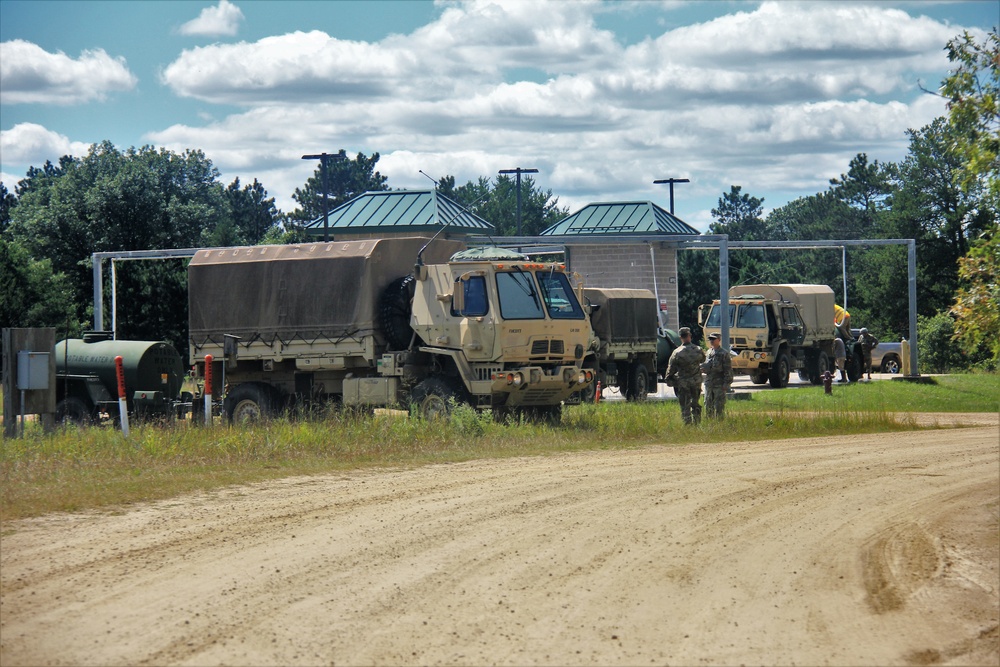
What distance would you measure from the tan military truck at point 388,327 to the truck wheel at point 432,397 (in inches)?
0.9

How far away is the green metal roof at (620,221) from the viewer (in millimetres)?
51844

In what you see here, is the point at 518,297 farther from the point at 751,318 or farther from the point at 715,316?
the point at 751,318

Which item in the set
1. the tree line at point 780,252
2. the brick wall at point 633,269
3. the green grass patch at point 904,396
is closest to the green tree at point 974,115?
the tree line at point 780,252

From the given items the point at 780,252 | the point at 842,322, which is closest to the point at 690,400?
the point at 842,322

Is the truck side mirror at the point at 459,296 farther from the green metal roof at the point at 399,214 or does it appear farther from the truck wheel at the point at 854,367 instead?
the green metal roof at the point at 399,214

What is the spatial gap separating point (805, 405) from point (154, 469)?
1730 cm

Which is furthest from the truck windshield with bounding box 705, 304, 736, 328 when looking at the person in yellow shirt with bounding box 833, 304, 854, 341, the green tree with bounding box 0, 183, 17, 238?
the green tree with bounding box 0, 183, 17, 238

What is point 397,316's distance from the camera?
22.2 meters

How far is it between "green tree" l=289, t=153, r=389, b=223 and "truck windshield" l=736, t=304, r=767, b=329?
3246 inches

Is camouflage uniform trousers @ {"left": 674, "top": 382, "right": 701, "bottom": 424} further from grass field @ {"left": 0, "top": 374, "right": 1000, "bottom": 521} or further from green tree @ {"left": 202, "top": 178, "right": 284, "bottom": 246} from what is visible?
green tree @ {"left": 202, "top": 178, "right": 284, "bottom": 246}

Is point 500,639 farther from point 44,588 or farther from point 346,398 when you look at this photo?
point 346,398

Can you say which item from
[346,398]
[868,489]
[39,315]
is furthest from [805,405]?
[39,315]

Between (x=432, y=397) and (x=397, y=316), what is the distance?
209 cm

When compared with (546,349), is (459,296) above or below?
above
